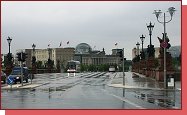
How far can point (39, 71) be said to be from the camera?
92625 millimetres

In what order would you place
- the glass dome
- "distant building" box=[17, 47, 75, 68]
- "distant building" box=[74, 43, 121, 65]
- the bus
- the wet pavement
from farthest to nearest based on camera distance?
the glass dome
"distant building" box=[74, 43, 121, 65]
the bus
"distant building" box=[17, 47, 75, 68]
the wet pavement

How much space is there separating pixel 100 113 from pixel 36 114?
2.28 metres

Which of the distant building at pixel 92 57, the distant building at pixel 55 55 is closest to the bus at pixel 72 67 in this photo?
the distant building at pixel 55 55

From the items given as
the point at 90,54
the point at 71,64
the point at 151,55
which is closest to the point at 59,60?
the point at 71,64

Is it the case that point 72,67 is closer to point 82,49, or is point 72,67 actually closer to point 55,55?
point 55,55

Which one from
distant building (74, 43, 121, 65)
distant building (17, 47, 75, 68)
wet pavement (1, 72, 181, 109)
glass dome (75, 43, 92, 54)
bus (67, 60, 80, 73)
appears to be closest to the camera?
wet pavement (1, 72, 181, 109)

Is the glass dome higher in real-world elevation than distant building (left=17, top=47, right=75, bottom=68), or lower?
higher

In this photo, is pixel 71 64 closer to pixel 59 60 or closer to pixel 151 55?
pixel 59 60

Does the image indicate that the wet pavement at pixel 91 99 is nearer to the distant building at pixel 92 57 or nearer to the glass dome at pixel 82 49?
the distant building at pixel 92 57

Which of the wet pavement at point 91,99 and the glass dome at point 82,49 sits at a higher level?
the glass dome at point 82,49

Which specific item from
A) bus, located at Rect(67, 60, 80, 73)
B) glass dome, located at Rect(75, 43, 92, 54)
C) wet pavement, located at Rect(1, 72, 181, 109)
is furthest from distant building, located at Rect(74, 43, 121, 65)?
wet pavement, located at Rect(1, 72, 181, 109)

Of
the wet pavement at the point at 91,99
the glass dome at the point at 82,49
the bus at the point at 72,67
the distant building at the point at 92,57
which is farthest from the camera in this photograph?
the glass dome at the point at 82,49

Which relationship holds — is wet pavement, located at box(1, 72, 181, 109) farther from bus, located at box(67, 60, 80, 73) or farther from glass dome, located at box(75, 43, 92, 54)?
glass dome, located at box(75, 43, 92, 54)

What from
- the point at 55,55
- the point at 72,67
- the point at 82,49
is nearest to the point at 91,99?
the point at 55,55
